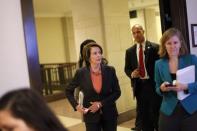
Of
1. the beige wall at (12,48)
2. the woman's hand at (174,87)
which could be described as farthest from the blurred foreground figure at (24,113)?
the woman's hand at (174,87)

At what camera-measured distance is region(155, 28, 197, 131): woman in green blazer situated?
235 centimetres

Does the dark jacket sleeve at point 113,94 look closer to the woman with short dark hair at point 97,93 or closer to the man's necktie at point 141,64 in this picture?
the woman with short dark hair at point 97,93

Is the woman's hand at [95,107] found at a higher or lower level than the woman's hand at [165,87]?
lower

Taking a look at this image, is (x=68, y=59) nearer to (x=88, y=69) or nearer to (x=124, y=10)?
(x=124, y=10)

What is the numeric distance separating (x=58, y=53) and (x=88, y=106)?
810cm

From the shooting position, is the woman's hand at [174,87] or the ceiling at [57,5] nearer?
the woman's hand at [174,87]

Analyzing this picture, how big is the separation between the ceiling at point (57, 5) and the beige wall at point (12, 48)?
5.61 metres

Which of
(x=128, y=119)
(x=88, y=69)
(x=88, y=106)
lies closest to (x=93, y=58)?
(x=88, y=69)

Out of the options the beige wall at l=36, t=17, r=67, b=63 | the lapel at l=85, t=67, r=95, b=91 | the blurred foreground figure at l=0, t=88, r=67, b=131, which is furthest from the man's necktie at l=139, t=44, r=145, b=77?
the beige wall at l=36, t=17, r=67, b=63

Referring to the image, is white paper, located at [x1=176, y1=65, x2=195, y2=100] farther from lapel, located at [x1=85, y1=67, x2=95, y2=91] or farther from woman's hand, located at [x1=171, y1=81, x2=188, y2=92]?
lapel, located at [x1=85, y1=67, x2=95, y2=91]

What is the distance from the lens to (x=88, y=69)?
8.59ft

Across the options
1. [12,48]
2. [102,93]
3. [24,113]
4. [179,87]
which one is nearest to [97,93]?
[102,93]

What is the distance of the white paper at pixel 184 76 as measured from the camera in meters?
2.36

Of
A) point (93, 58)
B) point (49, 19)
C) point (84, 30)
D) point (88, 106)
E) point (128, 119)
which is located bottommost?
point (128, 119)
